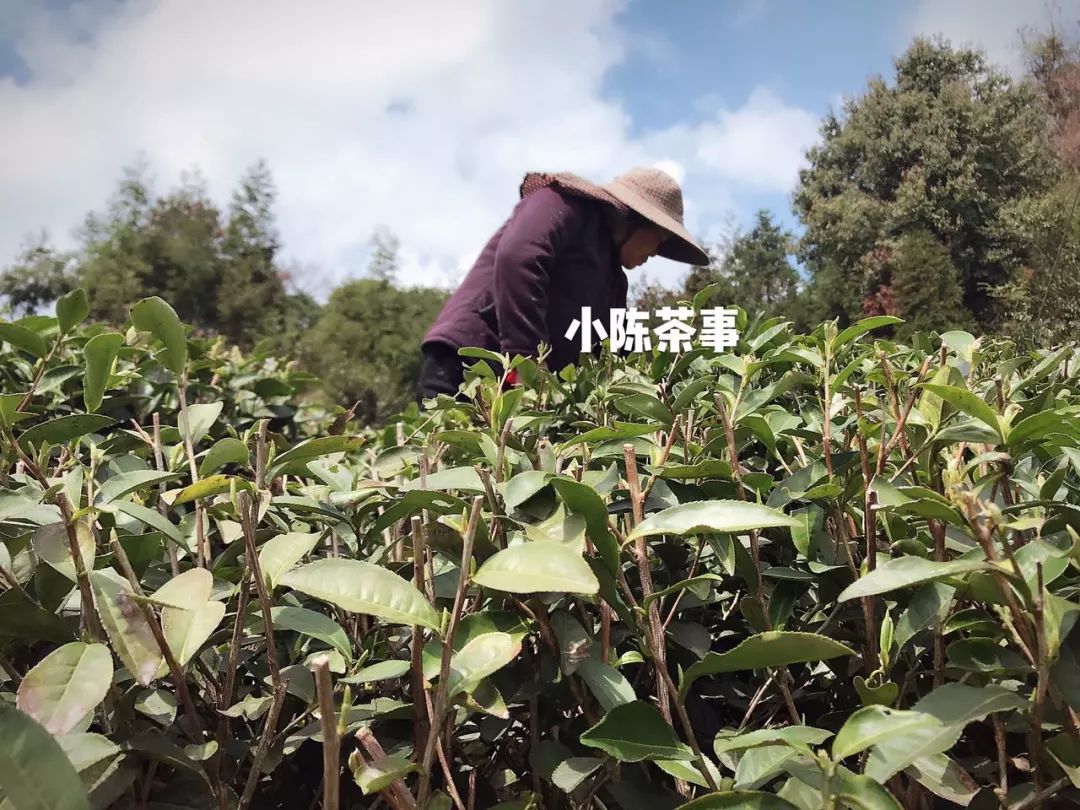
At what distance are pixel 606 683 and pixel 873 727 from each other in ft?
0.51

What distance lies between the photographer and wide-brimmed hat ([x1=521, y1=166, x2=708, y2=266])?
252cm

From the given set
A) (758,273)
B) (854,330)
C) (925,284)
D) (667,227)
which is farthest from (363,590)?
(758,273)

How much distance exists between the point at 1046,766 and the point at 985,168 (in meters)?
8.62

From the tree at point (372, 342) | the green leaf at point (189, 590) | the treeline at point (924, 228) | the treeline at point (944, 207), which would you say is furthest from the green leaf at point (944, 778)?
the tree at point (372, 342)

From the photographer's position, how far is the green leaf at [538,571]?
402 mm

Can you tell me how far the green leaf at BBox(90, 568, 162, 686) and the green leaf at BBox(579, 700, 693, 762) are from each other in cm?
26

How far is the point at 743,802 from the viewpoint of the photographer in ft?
1.28

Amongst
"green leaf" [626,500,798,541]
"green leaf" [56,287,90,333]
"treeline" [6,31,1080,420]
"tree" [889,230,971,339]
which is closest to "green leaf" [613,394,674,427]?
"green leaf" [626,500,798,541]

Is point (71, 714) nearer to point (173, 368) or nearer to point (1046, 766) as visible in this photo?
point (173, 368)

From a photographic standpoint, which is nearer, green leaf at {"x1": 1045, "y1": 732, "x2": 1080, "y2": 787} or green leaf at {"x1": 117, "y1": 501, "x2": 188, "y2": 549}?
green leaf at {"x1": 1045, "y1": 732, "x2": 1080, "y2": 787}

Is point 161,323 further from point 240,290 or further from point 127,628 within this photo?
point 240,290

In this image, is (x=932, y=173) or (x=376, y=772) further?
(x=932, y=173)

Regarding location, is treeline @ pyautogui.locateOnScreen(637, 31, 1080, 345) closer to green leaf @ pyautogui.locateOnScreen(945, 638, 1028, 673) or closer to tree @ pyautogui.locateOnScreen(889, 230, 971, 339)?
tree @ pyautogui.locateOnScreen(889, 230, 971, 339)

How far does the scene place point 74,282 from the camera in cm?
1498
